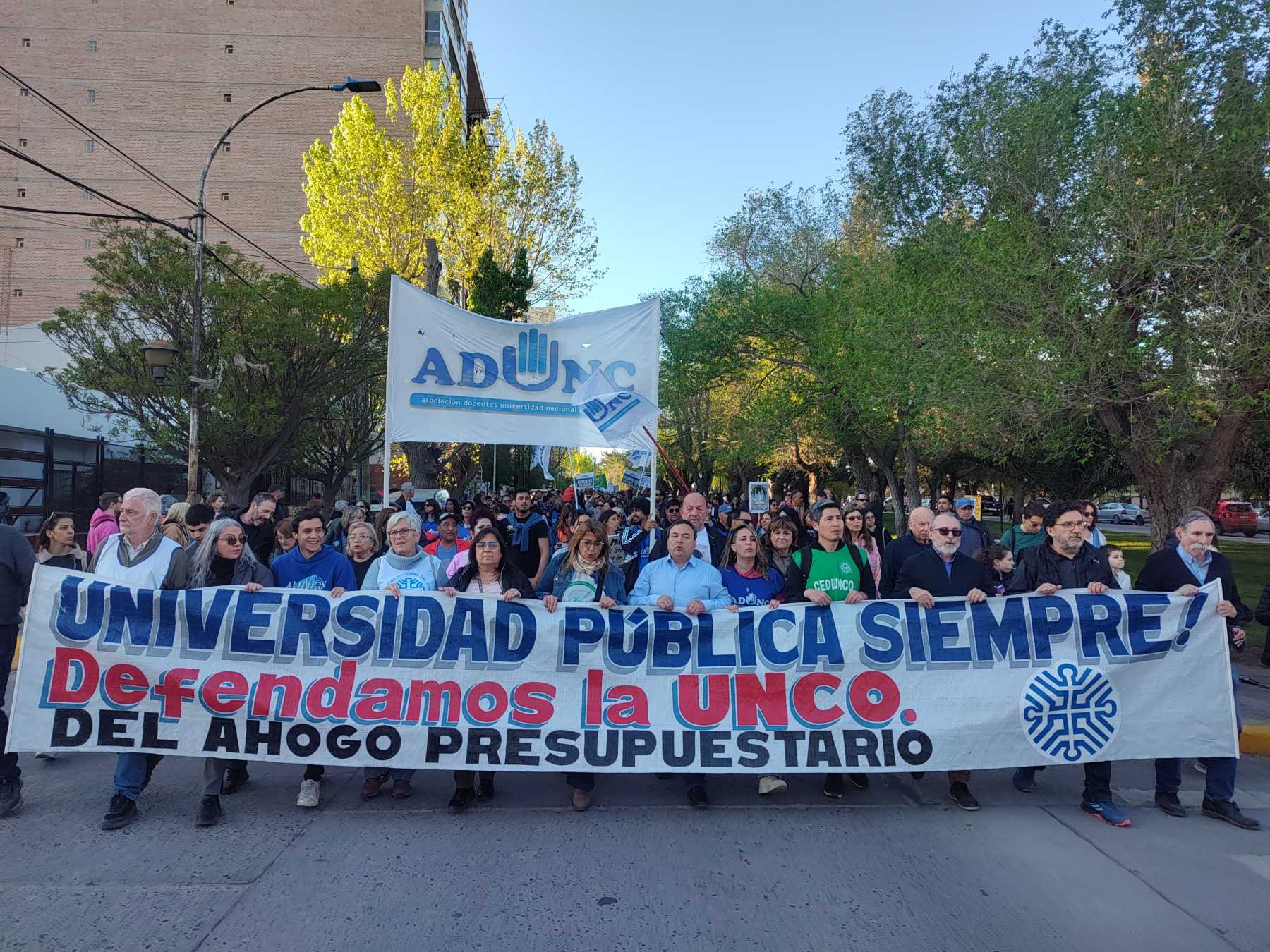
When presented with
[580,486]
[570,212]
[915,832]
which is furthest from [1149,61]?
[580,486]

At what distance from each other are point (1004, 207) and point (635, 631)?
33.1ft

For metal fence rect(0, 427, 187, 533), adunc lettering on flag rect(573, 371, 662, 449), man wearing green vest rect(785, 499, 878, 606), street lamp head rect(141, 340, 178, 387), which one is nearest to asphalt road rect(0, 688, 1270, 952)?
man wearing green vest rect(785, 499, 878, 606)

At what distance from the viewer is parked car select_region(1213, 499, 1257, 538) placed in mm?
39094

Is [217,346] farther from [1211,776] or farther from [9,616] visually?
[1211,776]

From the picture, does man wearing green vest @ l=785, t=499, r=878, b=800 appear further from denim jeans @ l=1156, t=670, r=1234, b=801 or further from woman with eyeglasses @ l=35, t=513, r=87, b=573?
woman with eyeglasses @ l=35, t=513, r=87, b=573

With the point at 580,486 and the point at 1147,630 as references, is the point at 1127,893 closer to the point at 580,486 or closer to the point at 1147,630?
the point at 1147,630

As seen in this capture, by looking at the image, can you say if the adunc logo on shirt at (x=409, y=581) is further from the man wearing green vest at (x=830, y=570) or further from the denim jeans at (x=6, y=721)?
the man wearing green vest at (x=830, y=570)

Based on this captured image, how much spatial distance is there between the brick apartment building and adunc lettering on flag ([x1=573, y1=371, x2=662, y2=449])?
42.5 meters

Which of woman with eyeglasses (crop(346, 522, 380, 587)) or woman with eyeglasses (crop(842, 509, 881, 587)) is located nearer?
woman with eyeglasses (crop(346, 522, 380, 587))

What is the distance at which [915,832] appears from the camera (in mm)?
4574

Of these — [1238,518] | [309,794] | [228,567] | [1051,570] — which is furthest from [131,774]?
[1238,518]

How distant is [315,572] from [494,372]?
14.2ft

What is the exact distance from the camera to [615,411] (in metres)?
9.16

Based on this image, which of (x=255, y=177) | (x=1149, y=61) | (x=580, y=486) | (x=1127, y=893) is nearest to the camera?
(x=1127, y=893)
